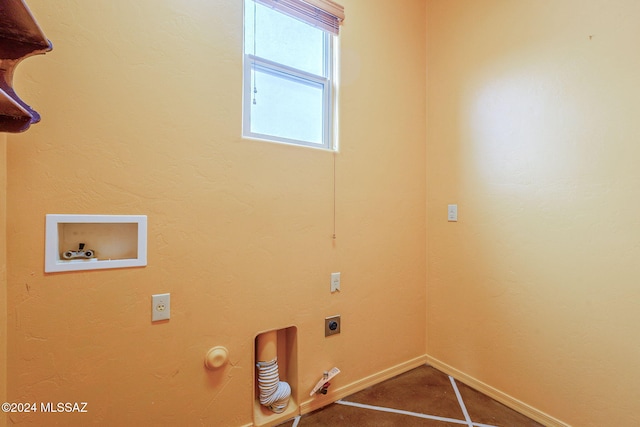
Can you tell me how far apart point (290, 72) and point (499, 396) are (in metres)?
2.34

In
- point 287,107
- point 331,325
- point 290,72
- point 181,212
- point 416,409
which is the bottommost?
point 416,409

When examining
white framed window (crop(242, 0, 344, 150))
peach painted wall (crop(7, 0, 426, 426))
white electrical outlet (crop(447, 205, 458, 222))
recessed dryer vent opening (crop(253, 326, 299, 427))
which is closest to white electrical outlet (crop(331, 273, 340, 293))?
peach painted wall (crop(7, 0, 426, 426))

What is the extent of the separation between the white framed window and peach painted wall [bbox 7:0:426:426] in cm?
11

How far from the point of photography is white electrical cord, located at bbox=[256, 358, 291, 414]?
157 cm

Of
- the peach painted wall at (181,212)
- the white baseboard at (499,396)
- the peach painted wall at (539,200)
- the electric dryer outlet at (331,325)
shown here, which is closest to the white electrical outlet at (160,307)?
the peach painted wall at (181,212)

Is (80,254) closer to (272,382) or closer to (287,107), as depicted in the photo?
(272,382)

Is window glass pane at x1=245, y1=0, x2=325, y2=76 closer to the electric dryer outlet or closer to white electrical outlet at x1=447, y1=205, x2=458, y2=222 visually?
white electrical outlet at x1=447, y1=205, x2=458, y2=222

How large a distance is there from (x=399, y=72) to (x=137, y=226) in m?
1.91

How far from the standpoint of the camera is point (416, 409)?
1.71m

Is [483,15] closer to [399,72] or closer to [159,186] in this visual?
[399,72]

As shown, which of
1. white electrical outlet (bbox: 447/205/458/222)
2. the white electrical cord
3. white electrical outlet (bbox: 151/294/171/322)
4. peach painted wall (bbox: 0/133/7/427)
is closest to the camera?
peach painted wall (bbox: 0/133/7/427)

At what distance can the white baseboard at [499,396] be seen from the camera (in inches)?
62.6

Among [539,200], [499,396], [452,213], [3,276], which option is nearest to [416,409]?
[499,396]

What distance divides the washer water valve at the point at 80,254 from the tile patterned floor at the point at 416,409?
1295mm
